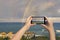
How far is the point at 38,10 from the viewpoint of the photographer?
1477mm

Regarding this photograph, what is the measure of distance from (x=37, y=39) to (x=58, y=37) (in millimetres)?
204

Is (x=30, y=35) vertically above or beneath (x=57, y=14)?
beneath

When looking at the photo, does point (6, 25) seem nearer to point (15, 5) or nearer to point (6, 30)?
point (6, 30)

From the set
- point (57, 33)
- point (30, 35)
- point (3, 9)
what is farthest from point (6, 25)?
point (57, 33)

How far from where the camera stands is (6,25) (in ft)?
4.74

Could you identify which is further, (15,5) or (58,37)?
(15,5)

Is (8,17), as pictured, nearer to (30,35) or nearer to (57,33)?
(30,35)

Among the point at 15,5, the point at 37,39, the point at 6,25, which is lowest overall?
the point at 37,39

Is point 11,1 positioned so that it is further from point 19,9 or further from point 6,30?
point 6,30

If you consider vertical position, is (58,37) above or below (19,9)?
below

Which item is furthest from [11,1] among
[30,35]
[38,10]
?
[30,35]

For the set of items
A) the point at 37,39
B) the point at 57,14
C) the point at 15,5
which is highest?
the point at 15,5

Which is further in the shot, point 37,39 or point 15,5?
point 15,5

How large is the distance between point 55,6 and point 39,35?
0.35 meters
